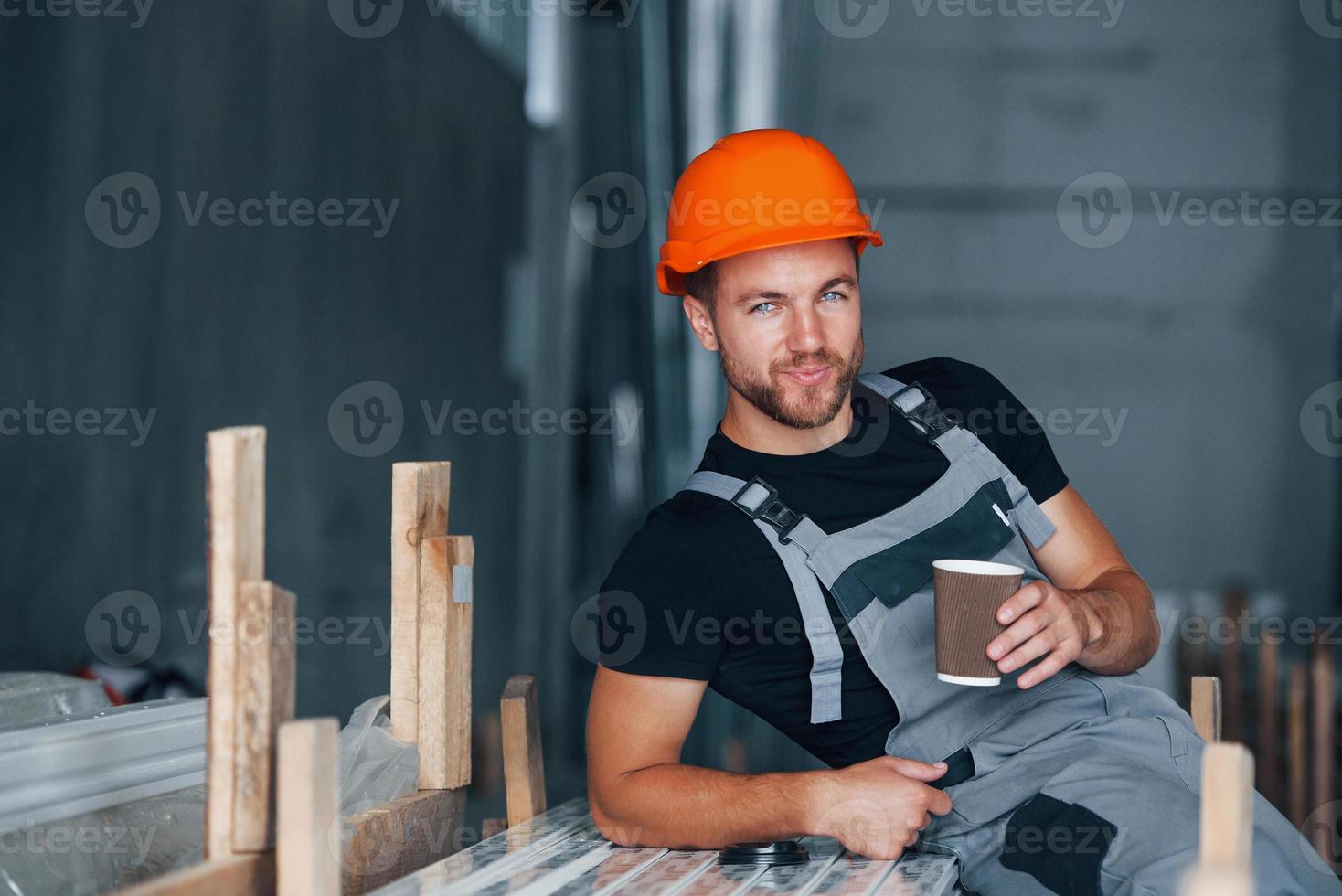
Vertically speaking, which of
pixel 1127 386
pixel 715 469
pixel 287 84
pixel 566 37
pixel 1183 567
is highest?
pixel 566 37

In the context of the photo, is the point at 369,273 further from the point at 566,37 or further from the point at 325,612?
the point at 566,37

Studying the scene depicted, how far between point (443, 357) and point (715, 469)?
138 inches

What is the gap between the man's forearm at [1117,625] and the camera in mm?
1805

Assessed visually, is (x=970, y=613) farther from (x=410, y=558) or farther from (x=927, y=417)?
(x=410, y=558)

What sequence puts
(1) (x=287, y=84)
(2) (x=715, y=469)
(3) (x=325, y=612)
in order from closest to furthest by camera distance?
(2) (x=715, y=469)
(1) (x=287, y=84)
(3) (x=325, y=612)

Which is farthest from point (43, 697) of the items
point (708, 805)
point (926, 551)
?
point (926, 551)

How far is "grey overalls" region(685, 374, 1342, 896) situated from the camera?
1624 millimetres

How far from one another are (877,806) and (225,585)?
0.89 meters

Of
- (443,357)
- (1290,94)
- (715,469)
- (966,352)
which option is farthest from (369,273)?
(1290,94)

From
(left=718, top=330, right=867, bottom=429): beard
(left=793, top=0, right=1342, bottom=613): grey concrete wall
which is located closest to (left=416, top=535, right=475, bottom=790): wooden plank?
(left=718, top=330, right=867, bottom=429): beard

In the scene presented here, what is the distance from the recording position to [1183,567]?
27.7 ft

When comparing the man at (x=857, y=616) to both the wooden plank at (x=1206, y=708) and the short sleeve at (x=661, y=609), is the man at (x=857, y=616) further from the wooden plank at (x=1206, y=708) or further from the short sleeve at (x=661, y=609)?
the wooden plank at (x=1206, y=708)

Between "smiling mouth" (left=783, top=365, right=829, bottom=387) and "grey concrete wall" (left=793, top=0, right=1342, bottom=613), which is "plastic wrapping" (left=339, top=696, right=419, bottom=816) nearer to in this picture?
"smiling mouth" (left=783, top=365, right=829, bottom=387)

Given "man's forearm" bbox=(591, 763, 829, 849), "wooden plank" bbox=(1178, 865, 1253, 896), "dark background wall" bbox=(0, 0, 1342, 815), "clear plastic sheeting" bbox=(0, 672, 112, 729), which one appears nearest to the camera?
"wooden plank" bbox=(1178, 865, 1253, 896)
